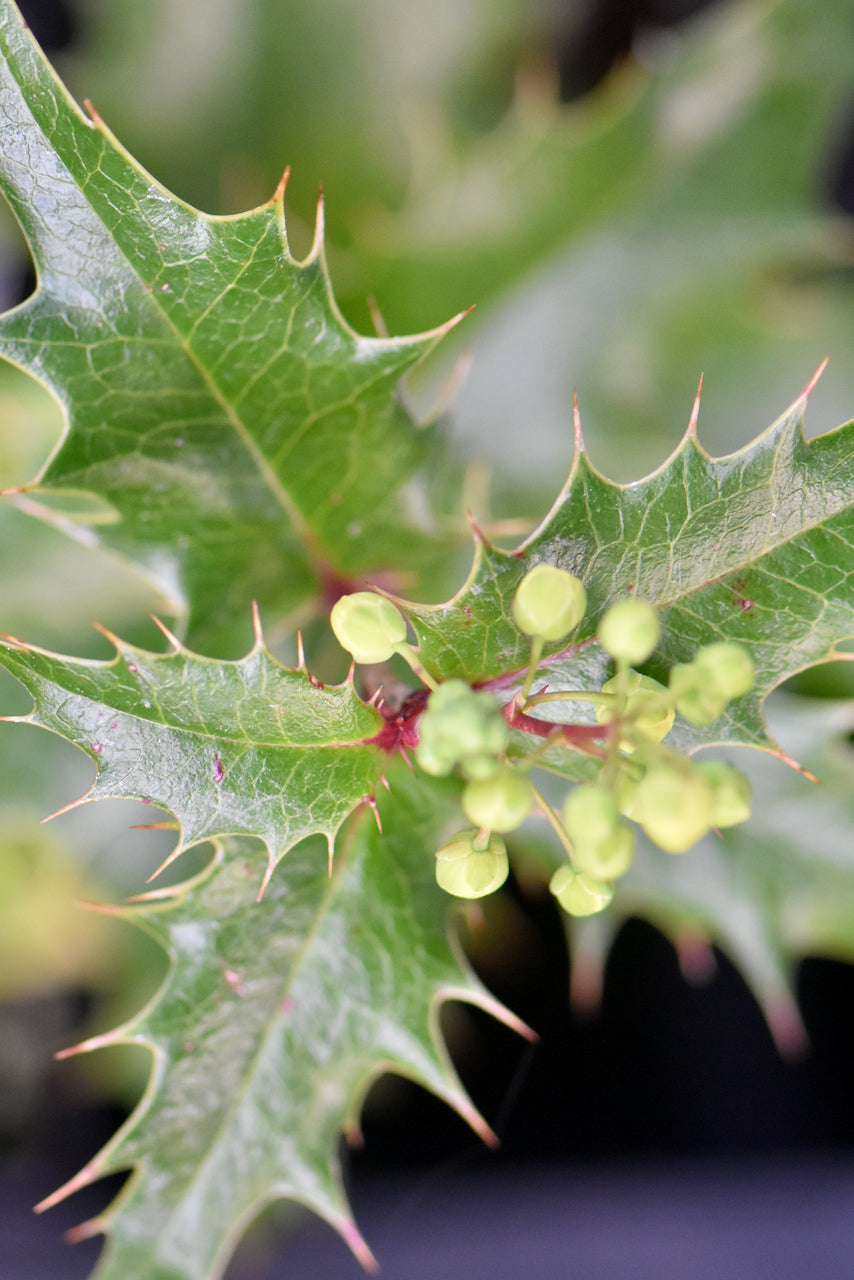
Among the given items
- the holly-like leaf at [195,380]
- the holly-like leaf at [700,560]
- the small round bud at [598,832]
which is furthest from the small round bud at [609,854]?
the holly-like leaf at [195,380]

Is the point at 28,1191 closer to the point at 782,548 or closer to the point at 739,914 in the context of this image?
the point at 739,914

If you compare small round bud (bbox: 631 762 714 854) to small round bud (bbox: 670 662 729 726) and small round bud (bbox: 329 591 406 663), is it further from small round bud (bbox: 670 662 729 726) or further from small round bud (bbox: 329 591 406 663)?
small round bud (bbox: 329 591 406 663)

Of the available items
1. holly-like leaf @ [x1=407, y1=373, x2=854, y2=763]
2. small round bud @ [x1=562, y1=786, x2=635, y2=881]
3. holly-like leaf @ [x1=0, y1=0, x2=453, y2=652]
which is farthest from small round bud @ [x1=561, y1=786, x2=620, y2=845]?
holly-like leaf @ [x1=0, y1=0, x2=453, y2=652]

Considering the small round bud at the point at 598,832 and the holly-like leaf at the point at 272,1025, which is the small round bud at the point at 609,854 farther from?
the holly-like leaf at the point at 272,1025

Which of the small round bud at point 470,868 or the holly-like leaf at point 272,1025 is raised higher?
the small round bud at point 470,868

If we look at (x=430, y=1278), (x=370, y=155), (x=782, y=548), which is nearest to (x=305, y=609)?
(x=782, y=548)

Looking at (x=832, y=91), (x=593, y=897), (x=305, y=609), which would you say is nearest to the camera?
(x=593, y=897)
